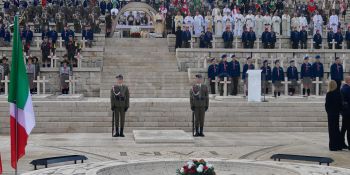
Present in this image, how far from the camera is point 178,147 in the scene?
20.1m

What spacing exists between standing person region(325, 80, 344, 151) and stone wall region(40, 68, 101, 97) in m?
14.0

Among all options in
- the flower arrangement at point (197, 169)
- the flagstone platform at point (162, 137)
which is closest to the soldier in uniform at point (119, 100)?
the flagstone platform at point (162, 137)

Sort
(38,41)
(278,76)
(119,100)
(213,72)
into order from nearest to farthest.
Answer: (119,100), (278,76), (213,72), (38,41)

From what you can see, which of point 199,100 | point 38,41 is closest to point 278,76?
point 199,100

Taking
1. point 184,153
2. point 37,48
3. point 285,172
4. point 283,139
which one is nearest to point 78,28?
point 37,48

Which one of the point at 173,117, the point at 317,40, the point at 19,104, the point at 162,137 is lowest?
the point at 162,137

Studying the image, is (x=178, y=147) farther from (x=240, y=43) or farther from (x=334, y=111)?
(x=240, y=43)

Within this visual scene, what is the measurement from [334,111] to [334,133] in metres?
0.50

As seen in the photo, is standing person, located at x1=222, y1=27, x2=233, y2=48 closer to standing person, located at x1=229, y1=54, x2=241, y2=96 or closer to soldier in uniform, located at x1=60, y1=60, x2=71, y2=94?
standing person, located at x1=229, y1=54, x2=241, y2=96

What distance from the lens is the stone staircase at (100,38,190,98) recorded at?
31516 mm

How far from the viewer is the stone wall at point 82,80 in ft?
105

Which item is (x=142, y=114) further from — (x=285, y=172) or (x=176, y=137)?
(x=285, y=172)

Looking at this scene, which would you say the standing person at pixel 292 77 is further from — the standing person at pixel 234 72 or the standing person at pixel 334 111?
the standing person at pixel 334 111

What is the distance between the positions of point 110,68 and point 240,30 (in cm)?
690
